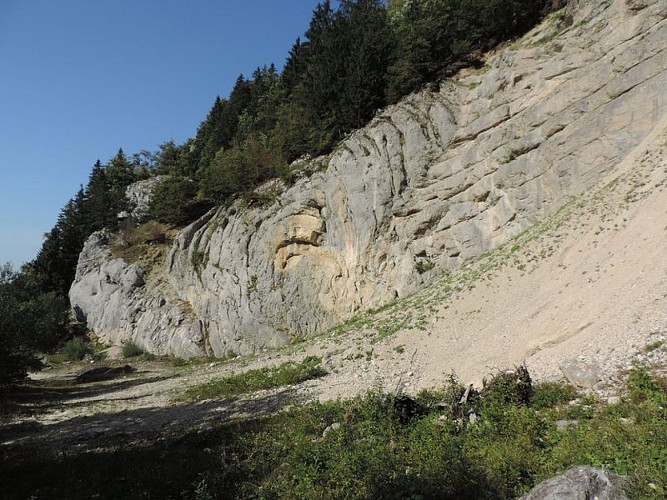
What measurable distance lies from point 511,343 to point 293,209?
23351mm

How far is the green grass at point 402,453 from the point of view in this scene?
579 centimetres

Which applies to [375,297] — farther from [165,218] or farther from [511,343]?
[165,218]

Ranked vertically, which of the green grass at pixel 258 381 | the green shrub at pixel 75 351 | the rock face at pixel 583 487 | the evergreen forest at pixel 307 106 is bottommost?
the green grass at pixel 258 381

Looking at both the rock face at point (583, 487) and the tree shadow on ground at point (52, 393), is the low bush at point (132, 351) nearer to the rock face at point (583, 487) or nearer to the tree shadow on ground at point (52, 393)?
the tree shadow on ground at point (52, 393)

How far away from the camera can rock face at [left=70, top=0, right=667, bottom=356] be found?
65.8 feet

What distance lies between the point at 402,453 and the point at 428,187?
22.1m

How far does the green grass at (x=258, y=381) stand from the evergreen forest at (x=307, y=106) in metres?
8.55

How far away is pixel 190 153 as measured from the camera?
6469 centimetres

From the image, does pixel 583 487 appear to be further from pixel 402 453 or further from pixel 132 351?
pixel 132 351

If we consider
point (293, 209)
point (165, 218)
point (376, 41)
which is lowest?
point (293, 209)

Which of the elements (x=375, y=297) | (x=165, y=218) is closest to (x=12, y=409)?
Result: (x=375, y=297)

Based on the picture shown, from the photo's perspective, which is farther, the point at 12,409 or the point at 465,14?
the point at 465,14

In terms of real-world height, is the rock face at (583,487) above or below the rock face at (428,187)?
below

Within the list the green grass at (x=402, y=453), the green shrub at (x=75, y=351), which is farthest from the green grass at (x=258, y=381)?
the green shrub at (x=75, y=351)
